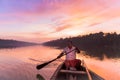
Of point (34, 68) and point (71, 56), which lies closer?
point (71, 56)

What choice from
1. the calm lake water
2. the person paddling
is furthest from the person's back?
the calm lake water

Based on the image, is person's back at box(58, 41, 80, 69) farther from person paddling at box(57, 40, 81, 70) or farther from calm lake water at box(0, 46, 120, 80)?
calm lake water at box(0, 46, 120, 80)

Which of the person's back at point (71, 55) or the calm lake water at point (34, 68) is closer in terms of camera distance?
the person's back at point (71, 55)

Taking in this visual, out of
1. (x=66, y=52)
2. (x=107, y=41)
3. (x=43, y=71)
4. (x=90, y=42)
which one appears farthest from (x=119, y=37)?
(x=66, y=52)

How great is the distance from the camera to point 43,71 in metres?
23.7

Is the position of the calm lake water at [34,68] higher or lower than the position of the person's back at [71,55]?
lower

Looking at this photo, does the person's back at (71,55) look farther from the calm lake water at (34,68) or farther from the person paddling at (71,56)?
the calm lake water at (34,68)

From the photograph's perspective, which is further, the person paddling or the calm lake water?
the calm lake water

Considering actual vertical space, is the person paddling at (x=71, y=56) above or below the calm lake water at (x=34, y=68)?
above

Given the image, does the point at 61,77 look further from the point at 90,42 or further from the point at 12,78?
the point at 90,42

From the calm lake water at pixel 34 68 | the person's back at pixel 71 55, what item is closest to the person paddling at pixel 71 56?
the person's back at pixel 71 55

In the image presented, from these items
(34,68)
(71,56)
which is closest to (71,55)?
(71,56)

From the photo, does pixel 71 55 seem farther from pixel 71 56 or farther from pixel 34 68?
pixel 34 68

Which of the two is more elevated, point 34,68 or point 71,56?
point 71,56
